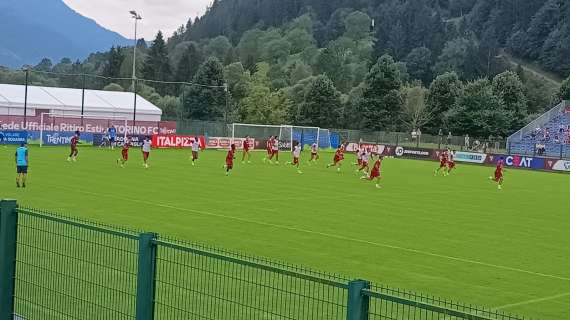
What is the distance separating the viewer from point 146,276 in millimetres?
7652

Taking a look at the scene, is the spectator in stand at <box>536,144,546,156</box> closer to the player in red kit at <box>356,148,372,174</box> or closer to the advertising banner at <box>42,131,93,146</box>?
the player in red kit at <box>356,148,372,174</box>

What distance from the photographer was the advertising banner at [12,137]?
191 feet

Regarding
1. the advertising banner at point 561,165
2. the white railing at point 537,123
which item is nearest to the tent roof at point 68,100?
the white railing at point 537,123

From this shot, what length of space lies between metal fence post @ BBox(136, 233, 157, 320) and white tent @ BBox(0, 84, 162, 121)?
62744 mm

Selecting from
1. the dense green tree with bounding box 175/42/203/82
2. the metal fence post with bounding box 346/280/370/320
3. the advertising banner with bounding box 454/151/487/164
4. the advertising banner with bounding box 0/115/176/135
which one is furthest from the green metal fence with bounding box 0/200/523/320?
the dense green tree with bounding box 175/42/203/82

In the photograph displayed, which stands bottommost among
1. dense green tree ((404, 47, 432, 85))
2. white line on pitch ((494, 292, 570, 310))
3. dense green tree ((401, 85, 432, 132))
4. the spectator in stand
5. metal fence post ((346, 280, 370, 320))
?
white line on pitch ((494, 292, 570, 310))

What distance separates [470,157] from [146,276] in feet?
222

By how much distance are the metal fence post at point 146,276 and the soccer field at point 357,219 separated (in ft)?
24.1

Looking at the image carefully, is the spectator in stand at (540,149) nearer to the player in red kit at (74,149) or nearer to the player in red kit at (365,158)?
the player in red kit at (365,158)

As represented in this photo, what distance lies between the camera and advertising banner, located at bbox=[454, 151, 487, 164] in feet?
234

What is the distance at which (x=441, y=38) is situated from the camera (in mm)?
180625

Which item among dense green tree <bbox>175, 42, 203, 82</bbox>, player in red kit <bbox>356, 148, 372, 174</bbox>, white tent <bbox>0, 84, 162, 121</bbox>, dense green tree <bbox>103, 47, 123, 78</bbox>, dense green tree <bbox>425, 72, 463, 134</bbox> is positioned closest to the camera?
player in red kit <bbox>356, 148, 372, 174</bbox>

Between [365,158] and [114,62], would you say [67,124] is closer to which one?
[365,158]

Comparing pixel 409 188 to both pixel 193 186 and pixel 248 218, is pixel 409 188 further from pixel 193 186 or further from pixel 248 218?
pixel 248 218
